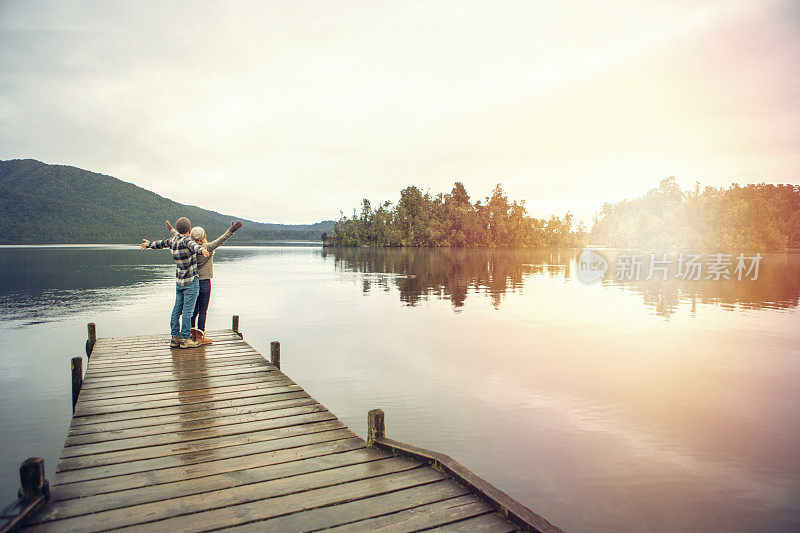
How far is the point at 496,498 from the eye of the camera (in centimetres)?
462

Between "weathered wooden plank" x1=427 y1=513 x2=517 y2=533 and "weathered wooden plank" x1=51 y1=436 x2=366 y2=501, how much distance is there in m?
1.94

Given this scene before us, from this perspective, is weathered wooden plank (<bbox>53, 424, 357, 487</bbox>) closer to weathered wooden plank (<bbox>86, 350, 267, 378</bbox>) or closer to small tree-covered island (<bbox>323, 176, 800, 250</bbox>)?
weathered wooden plank (<bbox>86, 350, 267, 378</bbox>)

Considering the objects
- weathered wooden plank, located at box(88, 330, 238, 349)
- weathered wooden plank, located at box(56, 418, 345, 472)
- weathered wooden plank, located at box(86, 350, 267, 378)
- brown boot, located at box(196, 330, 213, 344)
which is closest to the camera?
weathered wooden plank, located at box(56, 418, 345, 472)


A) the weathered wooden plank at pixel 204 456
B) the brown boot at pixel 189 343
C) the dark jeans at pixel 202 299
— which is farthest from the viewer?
the brown boot at pixel 189 343

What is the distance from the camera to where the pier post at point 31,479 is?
4352 millimetres

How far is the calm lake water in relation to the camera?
7.27 m

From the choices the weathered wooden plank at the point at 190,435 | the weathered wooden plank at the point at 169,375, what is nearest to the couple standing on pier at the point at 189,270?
the weathered wooden plank at the point at 169,375

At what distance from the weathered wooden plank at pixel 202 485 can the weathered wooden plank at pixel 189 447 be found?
0.80m

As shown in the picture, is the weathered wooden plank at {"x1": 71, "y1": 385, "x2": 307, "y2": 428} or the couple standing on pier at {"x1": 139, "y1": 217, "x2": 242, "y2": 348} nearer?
the weathered wooden plank at {"x1": 71, "y1": 385, "x2": 307, "y2": 428}

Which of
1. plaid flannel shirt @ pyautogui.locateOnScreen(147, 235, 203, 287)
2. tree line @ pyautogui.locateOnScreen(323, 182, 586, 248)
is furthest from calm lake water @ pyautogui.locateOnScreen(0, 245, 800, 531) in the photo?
tree line @ pyautogui.locateOnScreen(323, 182, 586, 248)

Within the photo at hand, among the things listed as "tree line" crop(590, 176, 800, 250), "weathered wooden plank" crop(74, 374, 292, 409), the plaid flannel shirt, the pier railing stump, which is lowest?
"weathered wooden plank" crop(74, 374, 292, 409)

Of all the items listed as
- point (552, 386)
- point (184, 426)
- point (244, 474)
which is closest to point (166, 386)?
point (184, 426)

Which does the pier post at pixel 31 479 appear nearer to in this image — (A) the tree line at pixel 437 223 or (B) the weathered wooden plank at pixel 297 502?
(B) the weathered wooden plank at pixel 297 502

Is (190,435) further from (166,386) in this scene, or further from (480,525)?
(480,525)
